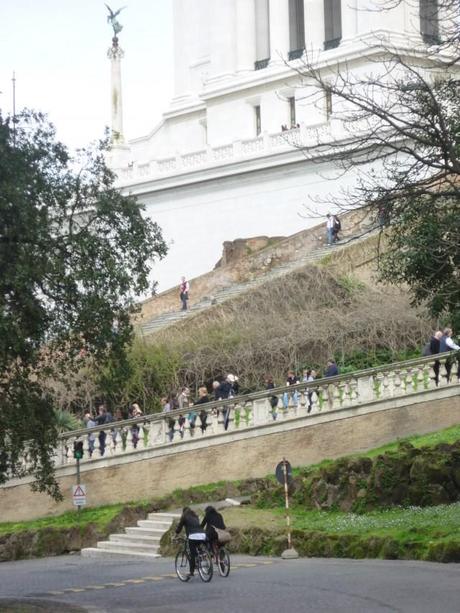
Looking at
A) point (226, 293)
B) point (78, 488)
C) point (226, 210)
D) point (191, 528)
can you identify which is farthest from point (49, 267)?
point (226, 210)

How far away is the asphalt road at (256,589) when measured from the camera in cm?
2259

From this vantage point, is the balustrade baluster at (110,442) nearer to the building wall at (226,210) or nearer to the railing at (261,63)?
the building wall at (226,210)

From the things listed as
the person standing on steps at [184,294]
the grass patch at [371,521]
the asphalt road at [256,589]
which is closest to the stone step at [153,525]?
the grass patch at [371,521]

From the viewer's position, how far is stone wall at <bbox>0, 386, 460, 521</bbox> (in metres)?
36.4

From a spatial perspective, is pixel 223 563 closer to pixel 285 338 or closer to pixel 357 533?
pixel 357 533

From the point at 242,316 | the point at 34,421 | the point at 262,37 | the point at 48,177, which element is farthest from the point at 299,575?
the point at 262,37

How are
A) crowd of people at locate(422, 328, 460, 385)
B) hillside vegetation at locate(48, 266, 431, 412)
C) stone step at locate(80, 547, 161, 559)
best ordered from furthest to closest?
hillside vegetation at locate(48, 266, 431, 412), crowd of people at locate(422, 328, 460, 385), stone step at locate(80, 547, 161, 559)

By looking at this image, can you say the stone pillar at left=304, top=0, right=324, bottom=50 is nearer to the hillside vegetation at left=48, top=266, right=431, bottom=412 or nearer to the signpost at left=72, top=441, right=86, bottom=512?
the hillside vegetation at left=48, top=266, right=431, bottom=412

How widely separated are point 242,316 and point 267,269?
4.46 meters

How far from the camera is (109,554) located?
34375 millimetres

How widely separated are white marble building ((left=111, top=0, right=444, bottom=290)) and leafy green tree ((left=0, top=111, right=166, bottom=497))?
28.0m

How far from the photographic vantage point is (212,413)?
37531 millimetres

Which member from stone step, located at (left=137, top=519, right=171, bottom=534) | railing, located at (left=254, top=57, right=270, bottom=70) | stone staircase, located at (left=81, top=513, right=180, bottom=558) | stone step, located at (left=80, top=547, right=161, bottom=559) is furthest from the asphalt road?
railing, located at (left=254, top=57, right=270, bottom=70)

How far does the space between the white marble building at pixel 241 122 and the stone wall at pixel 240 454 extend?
19.5 metres
